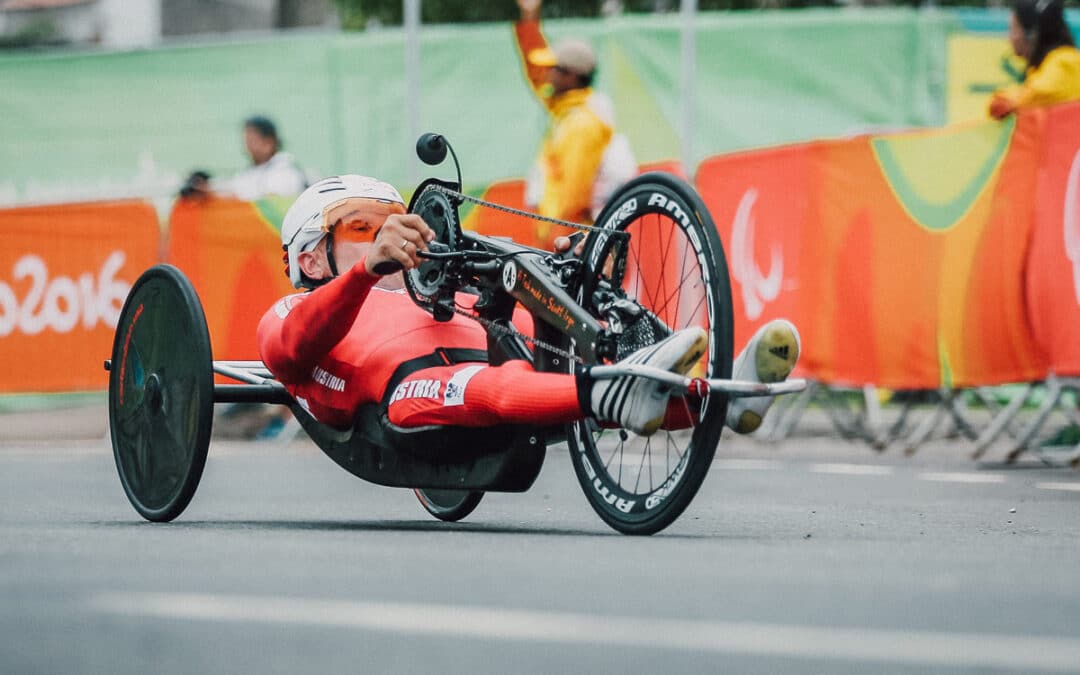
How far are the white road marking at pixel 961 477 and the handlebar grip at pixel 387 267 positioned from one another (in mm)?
4150

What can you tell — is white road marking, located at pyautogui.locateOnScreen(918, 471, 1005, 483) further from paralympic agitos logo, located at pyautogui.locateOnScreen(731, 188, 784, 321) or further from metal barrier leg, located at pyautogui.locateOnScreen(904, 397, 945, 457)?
paralympic agitos logo, located at pyautogui.locateOnScreen(731, 188, 784, 321)

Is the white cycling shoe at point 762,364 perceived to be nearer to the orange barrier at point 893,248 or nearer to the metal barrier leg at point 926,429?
the orange barrier at point 893,248

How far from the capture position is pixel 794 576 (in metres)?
4.78

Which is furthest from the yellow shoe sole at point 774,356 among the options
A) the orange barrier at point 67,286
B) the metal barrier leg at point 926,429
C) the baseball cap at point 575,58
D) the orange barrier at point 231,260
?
the orange barrier at point 67,286

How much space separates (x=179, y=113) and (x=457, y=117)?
101 inches

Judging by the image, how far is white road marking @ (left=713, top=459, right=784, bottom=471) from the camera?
34.1 feet

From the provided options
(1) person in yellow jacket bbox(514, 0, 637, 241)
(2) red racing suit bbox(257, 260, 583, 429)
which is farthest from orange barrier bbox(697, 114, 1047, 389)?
(2) red racing suit bbox(257, 260, 583, 429)

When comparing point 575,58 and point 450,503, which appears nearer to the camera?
point 450,503

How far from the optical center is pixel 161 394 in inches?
263

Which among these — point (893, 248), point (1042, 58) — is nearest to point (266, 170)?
point (893, 248)

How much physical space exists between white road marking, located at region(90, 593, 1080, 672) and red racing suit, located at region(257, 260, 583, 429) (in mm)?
1487

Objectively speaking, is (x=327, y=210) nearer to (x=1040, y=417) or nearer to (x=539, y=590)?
(x=539, y=590)

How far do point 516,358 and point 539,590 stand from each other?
5.42 ft

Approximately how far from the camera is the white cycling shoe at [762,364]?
5410mm
